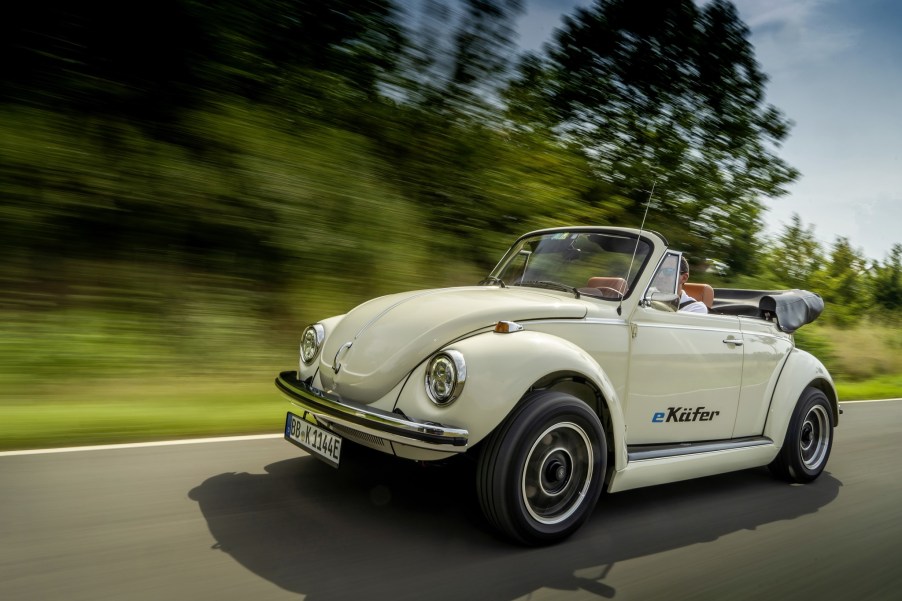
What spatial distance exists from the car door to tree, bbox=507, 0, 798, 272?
9.39 m

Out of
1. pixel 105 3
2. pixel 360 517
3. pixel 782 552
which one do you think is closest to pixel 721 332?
pixel 782 552

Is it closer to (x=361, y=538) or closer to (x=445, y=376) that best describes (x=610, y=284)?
(x=445, y=376)

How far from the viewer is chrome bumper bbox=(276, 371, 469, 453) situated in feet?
10.1

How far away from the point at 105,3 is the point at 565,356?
755 centimetres

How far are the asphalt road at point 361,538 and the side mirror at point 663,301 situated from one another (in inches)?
45.6

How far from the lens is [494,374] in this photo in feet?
10.6

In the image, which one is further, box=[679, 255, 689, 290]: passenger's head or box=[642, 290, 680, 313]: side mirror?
box=[679, 255, 689, 290]: passenger's head

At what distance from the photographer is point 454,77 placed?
11250mm

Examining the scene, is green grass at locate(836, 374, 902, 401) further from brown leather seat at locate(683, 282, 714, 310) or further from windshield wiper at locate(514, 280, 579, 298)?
windshield wiper at locate(514, 280, 579, 298)

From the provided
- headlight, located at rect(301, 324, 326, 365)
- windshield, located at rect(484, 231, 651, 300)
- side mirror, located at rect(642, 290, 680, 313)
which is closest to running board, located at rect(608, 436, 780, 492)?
side mirror, located at rect(642, 290, 680, 313)

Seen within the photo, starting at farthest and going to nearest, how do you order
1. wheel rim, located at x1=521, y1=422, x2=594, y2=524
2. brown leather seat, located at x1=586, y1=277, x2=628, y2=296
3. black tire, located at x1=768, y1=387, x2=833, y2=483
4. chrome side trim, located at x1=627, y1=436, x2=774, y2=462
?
black tire, located at x1=768, y1=387, x2=833, y2=483, brown leather seat, located at x1=586, y1=277, x2=628, y2=296, chrome side trim, located at x1=627, y1=436, x2=774, y2=462, wheel rim, located at x1=521, y1=422, x2=594, y2=524

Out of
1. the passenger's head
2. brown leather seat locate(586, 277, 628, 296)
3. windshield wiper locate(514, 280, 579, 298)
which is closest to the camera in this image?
brown leather seat locate(586, 277, 628, 296)

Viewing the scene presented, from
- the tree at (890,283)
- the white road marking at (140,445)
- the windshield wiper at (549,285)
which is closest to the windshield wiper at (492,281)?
the windshield wiper at (549,285)

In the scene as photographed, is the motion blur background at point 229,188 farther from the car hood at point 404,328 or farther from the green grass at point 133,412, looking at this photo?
the car hood at point 404,328
